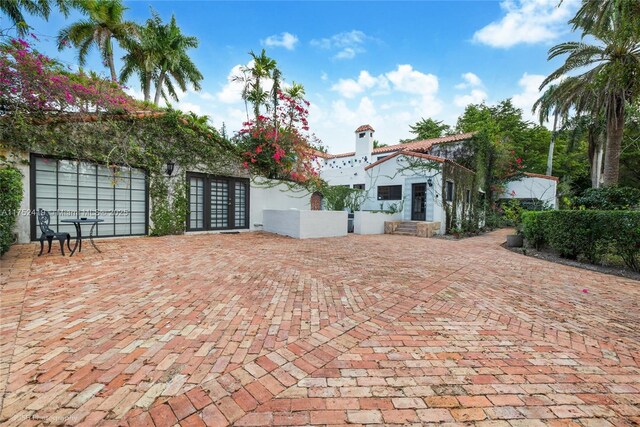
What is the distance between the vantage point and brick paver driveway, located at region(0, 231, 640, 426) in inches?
65.8

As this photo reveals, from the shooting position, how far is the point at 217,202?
10.4 metres

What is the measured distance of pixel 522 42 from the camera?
29.9 feet

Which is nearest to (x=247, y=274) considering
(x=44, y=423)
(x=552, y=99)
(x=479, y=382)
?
(x=44, y=423)

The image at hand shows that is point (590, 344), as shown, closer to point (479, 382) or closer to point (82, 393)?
point (479, 382)

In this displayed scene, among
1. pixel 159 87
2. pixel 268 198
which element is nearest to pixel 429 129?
pixel 268 198

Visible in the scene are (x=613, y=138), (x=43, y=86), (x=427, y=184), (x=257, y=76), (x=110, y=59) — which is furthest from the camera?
(x=110, y=59)

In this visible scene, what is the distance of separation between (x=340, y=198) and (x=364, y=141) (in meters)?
8.21

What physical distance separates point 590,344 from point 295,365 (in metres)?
2.95

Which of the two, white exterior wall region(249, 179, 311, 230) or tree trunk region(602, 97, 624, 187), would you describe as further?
white exterior wall region(249, 179, 311, 230)

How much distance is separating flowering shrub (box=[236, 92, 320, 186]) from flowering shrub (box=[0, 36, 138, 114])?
181 inches

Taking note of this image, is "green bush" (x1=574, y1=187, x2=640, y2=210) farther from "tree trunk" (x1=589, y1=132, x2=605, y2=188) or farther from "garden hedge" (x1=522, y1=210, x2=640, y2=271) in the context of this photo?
"tree trunk" (x1=589, y1=132, x2=605, y2=188)

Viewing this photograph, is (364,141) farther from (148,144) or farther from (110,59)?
(110,59)

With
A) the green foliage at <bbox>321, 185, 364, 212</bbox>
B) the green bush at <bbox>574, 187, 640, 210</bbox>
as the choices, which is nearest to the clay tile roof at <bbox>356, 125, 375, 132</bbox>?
the green foliage at <bbox>321, 185, 364, 212</bbox>

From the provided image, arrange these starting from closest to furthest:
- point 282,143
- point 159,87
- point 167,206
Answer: point 167,206 → point 282,143 → point 159,87
